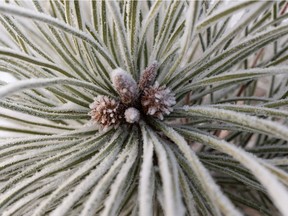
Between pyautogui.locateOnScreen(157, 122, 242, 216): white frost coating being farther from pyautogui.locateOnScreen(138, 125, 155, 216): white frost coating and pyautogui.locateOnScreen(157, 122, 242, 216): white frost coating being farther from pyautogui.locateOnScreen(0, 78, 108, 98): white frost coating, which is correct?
pyautogui.locateOnScreen(0, 78, 108, 98): white frost coating

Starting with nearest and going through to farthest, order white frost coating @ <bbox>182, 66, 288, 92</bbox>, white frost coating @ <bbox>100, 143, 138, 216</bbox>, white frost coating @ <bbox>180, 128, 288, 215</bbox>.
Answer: white frost coating @ <bbox>180, 128, 288, 215</bbox>
white frost coating @ <bbox>100, 143, 138, 216</bbox>
white frost coating @ <bbox>182, 66, 288, 92</bbox>

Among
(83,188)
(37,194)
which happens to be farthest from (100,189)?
(37,194)

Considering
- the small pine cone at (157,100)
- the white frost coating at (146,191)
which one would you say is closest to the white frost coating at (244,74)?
the small pine cone at (157,100)

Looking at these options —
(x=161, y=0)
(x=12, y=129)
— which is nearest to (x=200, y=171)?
(x=161, y=0)

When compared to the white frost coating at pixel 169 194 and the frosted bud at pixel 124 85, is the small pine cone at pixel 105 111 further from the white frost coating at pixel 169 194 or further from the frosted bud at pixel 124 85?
the white frost coating at pixel 169 194

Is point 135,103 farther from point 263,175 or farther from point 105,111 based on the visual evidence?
point 263,175

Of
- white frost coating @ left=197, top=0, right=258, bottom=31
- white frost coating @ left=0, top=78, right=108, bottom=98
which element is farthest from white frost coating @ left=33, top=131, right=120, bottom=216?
white frost coating @ left=197, top=0, right=258, bottom=31
